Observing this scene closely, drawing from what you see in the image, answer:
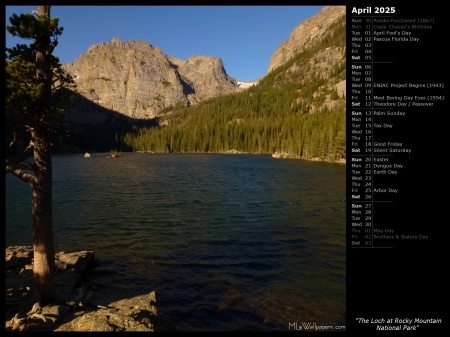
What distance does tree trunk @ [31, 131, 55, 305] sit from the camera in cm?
1221

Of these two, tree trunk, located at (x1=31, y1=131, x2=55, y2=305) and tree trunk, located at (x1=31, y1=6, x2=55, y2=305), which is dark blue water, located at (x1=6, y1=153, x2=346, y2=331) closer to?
tree trunk, located at (x1=31, y1=131, x2=55, y2=305)

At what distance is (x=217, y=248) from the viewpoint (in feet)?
77.8

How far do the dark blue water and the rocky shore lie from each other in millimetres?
1349

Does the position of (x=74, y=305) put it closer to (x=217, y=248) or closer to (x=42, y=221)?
(x=42, y=221)

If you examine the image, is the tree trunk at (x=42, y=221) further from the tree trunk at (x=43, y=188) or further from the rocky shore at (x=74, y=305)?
the rocky shore at (x=74, y=305)

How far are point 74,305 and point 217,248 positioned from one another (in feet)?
40.4

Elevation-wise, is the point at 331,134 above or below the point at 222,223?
above

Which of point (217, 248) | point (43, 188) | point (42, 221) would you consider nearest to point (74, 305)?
point (42, 221)

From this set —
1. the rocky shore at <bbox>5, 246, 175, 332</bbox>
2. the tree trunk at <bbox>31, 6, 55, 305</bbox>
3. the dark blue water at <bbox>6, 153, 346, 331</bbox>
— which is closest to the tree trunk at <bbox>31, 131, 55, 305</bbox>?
the tree trunk at <bbox>31, 6, 55, 305</bbox>
